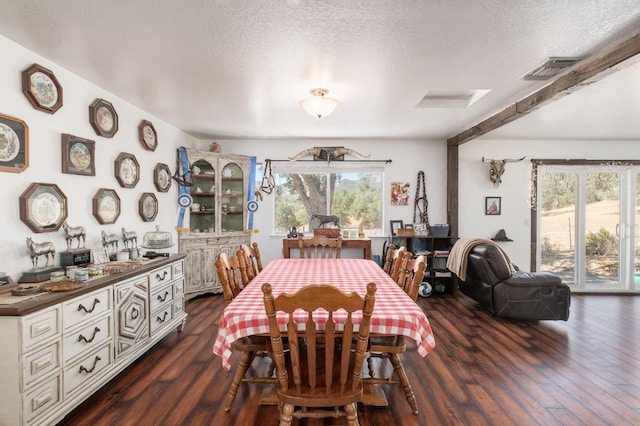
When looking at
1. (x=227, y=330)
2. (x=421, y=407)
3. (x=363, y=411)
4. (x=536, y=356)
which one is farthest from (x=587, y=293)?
(x=227, y=330)

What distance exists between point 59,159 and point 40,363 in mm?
1536

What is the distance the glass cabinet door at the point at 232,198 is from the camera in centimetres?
497

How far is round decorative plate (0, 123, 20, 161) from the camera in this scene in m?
2.07

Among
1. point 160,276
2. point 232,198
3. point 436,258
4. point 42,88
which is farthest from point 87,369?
point 436,258

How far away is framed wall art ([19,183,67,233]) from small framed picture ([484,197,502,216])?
5.47m

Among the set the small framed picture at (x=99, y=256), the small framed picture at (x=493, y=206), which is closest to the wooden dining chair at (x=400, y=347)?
the small framed picture at (x=99, y=256)

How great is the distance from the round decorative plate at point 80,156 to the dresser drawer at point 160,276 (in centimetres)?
107

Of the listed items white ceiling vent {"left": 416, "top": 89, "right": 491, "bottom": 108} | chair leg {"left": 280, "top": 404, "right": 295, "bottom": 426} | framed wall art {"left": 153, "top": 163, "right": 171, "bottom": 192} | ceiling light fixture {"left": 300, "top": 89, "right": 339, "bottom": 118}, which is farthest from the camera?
framed wall art {"left": 153, "top": 163, "right": 171, "bottom": 192}

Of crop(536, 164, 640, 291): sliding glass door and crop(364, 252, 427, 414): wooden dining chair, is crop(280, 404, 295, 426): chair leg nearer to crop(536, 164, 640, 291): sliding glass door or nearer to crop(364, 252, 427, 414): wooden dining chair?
crop(364, 252, 427, 414): wooden dining chair

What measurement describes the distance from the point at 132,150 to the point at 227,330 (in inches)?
109

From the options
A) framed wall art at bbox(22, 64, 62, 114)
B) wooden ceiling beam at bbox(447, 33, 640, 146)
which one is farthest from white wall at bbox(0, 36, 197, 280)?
wooden ceiling beam at bbox(447, 33, 640, 146)

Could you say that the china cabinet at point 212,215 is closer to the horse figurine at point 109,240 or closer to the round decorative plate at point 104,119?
the horse figurine at point 109,240

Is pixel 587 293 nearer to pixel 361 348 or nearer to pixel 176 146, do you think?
pixel 361 348

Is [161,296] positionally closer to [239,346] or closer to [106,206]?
[106,206]
